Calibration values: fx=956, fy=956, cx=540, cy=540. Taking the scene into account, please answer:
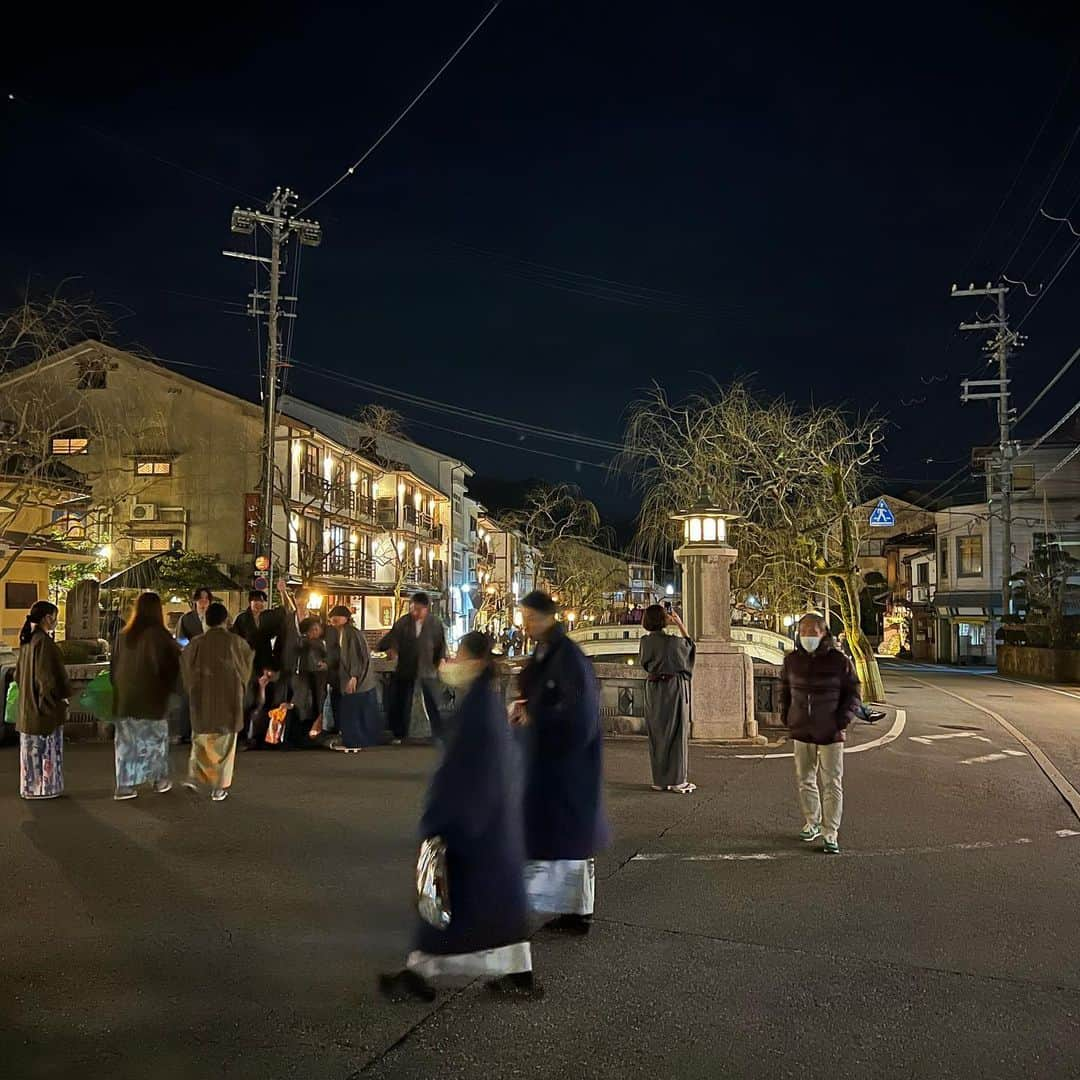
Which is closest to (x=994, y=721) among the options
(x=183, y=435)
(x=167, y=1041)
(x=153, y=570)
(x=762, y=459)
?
(x=762, y=459)

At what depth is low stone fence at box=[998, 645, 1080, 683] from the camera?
29.4 m

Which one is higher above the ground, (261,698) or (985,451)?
(985,451)

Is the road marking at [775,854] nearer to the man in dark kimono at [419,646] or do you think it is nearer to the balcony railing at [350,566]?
the man in dark kimono at [419,646]

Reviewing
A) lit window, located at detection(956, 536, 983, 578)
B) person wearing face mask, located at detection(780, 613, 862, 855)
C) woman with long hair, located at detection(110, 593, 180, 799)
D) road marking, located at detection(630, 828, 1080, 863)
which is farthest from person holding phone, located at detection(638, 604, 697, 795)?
lit window, located at detection(956, 536, 983, 578)

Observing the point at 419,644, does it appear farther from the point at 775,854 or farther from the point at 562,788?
the point at 562,788

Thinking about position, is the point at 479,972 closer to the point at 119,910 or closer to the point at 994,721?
the point at 119,910

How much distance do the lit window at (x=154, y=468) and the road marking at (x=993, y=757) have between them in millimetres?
30463

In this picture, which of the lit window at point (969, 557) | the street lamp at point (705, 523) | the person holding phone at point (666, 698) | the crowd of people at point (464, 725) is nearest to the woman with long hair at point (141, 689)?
the crowd of people at point (464, 725)

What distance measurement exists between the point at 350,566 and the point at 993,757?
34927mm

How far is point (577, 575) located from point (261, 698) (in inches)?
1621

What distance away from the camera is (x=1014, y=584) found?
41312mm

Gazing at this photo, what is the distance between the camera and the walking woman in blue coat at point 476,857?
14.0 feet

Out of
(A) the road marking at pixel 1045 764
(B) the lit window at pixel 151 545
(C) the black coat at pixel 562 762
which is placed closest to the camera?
(C) the black coat at pixel 562 762

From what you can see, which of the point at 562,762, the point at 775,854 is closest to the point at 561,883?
the point at 562,762
